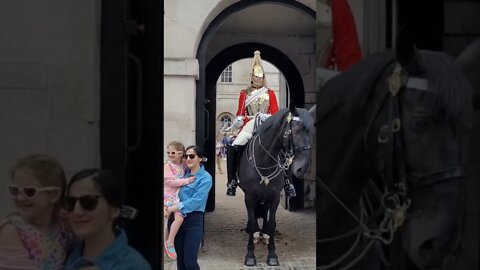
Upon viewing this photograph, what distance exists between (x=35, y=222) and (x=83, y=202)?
15 cm

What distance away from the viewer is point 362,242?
1.49 metres

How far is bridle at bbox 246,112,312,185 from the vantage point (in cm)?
491

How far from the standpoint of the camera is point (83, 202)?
1.53 meters

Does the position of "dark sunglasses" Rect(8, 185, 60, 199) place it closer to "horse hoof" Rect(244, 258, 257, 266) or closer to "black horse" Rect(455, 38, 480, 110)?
"black horse" Rect(455, 38, 480, 110)

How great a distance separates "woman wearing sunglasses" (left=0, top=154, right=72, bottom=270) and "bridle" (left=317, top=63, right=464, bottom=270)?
2.97 ft

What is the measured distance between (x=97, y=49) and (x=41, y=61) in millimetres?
160

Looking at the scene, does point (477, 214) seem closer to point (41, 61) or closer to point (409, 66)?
point (409, 66)

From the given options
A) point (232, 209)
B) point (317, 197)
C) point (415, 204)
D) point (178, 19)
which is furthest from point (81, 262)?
point (232, 209)

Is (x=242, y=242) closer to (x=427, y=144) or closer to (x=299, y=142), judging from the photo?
(x=299, y=142)

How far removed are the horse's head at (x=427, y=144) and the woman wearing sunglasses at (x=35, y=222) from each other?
959 mm

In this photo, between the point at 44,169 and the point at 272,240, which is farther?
the point at 272,240

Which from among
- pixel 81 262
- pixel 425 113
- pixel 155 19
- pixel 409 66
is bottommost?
pixel 81 262

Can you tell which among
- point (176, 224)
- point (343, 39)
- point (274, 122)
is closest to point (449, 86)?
point (343, 39)

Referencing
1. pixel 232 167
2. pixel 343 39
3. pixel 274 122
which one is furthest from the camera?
pixel 232 167
